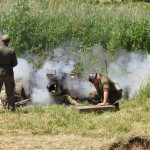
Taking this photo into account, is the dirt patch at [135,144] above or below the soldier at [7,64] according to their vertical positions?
below

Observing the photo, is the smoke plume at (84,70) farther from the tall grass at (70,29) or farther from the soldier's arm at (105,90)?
the soldier's arm at (105,90)

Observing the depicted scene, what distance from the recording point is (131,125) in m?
7.79

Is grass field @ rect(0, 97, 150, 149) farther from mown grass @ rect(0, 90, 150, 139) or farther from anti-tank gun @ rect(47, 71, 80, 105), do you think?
anti-tank gun @ rect(47, 71, 80, 105)

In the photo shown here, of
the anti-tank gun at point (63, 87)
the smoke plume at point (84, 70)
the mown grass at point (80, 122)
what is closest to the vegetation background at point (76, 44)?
the mown grass at point (80, 122)

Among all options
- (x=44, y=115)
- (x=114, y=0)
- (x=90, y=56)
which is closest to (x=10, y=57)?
(x=44, y=115)

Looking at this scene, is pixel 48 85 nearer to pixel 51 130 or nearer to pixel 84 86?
pixel 84 86

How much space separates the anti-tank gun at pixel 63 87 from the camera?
1149cm

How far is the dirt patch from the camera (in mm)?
5891

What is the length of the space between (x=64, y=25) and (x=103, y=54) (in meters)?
3.26

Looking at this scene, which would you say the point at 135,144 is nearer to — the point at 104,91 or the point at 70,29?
the point at 104,91

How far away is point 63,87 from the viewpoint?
11.7 meters

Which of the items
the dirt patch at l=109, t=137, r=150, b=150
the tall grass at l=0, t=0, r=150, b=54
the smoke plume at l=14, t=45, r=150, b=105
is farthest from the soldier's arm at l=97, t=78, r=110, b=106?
the tall grass at l=0, t=0, r=150, b=54

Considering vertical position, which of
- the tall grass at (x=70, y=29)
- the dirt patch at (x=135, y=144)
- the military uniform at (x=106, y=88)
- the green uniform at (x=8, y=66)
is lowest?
the dirt patch at (x=135, y=144)

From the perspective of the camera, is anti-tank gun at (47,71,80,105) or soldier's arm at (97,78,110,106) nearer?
soldier's arm at (97,78,110,106)
